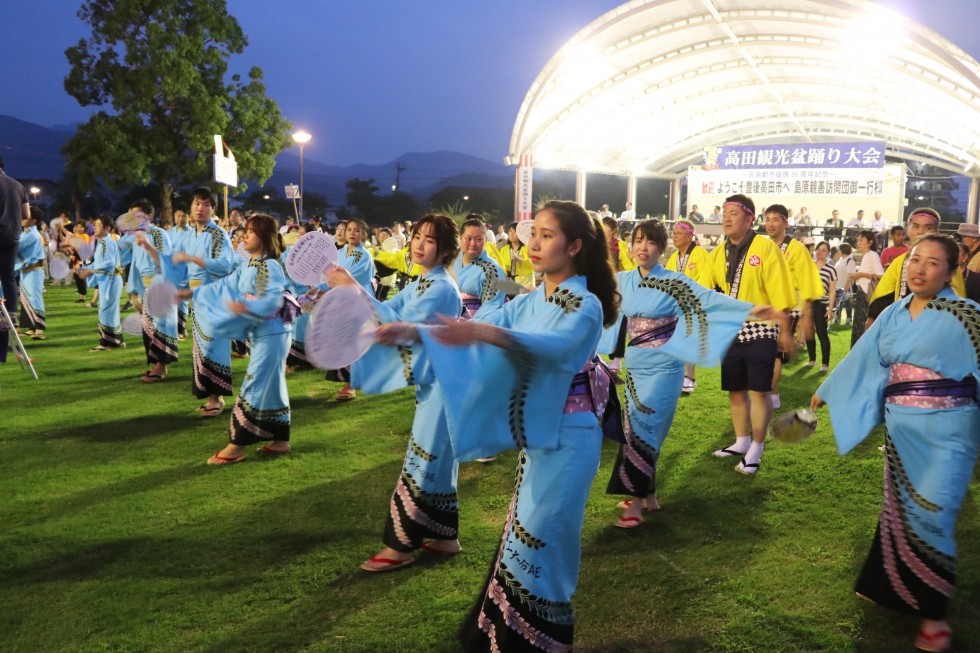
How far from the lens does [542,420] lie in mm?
2465

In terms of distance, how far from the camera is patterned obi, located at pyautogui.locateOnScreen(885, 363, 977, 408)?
10.5 feet

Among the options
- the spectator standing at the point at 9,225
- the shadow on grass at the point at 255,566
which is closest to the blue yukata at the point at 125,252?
the spectator standing at the point at 9,225

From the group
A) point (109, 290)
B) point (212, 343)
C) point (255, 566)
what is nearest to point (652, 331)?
point (255, 566)

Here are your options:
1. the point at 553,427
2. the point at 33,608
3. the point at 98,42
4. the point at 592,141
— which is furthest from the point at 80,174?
the point at 553,427

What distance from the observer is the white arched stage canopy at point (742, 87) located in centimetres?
1966

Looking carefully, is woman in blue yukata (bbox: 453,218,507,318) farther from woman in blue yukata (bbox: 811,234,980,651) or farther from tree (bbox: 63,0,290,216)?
tree (bbox: 63,0,290,216)

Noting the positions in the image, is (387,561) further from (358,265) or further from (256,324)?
(358,265)

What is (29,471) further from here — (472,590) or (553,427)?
(553,427)

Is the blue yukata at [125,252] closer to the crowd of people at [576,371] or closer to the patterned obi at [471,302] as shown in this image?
the crowd of people at [576,371]

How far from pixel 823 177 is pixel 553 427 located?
79.8ft

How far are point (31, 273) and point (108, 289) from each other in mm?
2090

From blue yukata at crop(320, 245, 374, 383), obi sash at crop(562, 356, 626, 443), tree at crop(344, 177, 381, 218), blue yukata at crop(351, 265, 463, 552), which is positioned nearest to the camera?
obi sash at crop(562, 356, 626, 443)

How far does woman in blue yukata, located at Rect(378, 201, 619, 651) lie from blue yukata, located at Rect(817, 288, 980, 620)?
1.58 meters

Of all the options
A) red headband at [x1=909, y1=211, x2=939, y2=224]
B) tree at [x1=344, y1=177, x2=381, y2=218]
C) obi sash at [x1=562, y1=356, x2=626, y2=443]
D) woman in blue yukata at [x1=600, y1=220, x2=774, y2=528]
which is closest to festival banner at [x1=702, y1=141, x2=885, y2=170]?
red headband at [x1=909, y1=211, x2=939, y2=224]
